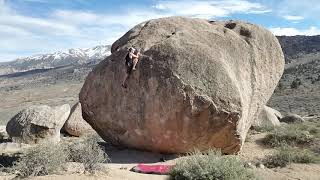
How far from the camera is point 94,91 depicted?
15656 mm

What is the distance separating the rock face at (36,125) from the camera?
62.7 feet

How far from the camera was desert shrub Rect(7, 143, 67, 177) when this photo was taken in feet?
34.4

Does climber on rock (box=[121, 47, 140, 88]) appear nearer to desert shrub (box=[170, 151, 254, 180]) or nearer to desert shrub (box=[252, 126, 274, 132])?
desert shrub (box=[170, 151, 254, 180])

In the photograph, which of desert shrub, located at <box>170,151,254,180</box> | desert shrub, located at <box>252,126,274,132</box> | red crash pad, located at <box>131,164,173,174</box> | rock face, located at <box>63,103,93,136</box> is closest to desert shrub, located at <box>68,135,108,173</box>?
red crash pad, located at <box>131,164,173,174</box>

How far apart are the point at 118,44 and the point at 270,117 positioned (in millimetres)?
9509

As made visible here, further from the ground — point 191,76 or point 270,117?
point 191,76

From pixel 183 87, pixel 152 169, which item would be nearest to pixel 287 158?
pixel 183 87

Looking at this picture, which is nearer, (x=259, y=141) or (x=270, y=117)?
(x=259, y=141)

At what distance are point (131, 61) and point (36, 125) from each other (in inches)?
252

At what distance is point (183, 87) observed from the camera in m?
13.8

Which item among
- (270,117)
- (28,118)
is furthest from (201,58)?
(270,117)

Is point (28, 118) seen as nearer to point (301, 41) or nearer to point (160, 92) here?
point (160, 92)

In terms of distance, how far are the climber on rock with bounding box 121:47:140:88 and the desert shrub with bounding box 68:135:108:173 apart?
8.25 ft

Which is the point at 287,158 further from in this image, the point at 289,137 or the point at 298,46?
the point at 298,46
